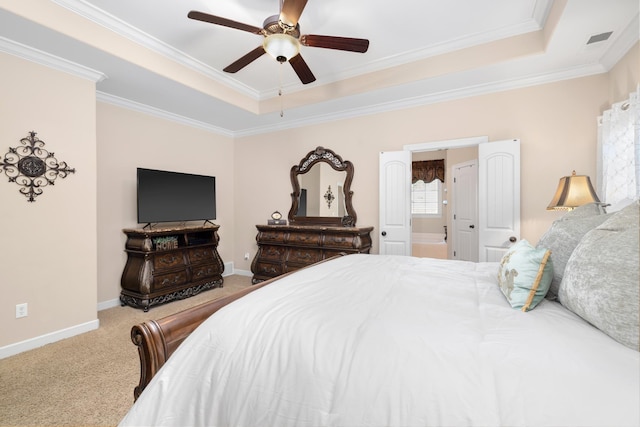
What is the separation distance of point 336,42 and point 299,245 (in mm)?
2616

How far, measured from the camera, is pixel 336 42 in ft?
7.13

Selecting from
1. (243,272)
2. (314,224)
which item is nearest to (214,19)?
(314,224)

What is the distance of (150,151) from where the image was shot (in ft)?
13.1

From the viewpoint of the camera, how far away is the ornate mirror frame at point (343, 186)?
417cm

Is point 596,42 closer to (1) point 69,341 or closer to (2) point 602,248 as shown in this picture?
(2) point 602,248

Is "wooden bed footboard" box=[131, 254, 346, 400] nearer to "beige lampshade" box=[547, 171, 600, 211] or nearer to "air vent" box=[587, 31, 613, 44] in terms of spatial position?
"beige lampshade" box=[547, 171, 600, 211]

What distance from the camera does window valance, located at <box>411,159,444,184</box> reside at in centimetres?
705

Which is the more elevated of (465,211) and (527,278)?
(465,211)

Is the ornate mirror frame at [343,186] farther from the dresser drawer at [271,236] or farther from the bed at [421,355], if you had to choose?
the bed at [421,355]

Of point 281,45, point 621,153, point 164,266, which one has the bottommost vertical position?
point 164,266

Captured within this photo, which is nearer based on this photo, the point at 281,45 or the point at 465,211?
the point at 281,45

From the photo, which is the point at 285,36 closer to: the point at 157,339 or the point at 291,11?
the point at 291,11

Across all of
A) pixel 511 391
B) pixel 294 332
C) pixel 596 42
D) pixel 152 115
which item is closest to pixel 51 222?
pixel 152 115

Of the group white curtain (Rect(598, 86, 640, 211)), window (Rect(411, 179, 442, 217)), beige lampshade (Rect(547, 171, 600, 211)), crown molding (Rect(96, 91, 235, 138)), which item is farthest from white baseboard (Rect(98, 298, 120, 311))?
window (Rect(411, 179, 442, 217))
